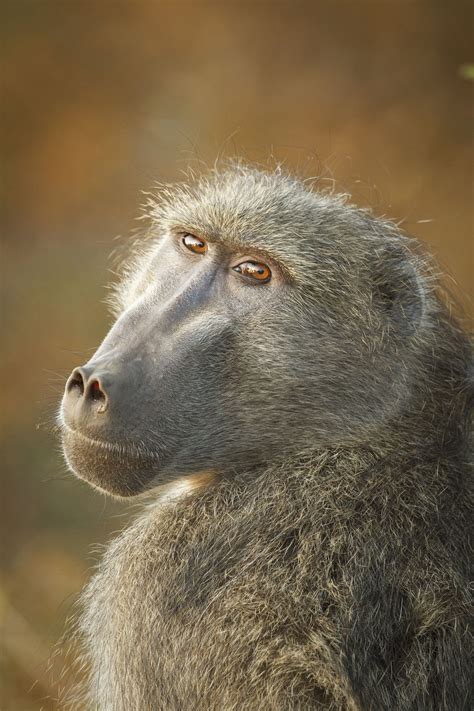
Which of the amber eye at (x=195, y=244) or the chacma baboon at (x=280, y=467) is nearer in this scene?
the chacma baboon at (x=280, y=467)

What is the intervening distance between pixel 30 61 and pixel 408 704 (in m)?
9.65

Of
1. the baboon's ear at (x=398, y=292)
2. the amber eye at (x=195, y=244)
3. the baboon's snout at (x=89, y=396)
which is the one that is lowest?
the baboon's snout at (x=89, y=396)

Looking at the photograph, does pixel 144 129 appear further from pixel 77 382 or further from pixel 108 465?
pixel 108 465

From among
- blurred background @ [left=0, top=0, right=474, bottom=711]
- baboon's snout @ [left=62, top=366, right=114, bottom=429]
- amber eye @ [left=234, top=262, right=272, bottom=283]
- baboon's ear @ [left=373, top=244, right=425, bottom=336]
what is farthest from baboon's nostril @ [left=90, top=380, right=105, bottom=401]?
blurred background @ [left=0, top=0, right=474, bottom=711]

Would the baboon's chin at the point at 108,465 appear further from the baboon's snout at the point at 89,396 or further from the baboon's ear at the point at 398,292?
the baboon's ear at the point at 398,292

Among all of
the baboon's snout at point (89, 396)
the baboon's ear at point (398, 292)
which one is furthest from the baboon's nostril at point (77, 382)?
the baboon's ear at point (398, 292)

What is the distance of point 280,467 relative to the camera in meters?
3.39

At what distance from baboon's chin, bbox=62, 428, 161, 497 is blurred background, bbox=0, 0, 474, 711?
441 cm

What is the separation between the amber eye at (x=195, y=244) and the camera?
3.75 metres

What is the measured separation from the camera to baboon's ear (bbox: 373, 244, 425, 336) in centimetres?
363

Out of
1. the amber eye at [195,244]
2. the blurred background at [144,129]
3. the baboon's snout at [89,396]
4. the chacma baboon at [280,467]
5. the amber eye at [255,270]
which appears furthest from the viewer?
the blurred background at [144,129]

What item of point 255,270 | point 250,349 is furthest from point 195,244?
point 250,349

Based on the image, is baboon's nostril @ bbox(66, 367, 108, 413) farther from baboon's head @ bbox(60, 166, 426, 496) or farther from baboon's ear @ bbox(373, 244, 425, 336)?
baboon's ear @ bbox(373, 244, 425, 336)

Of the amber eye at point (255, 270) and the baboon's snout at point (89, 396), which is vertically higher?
the amber eye at point (255, 270)
